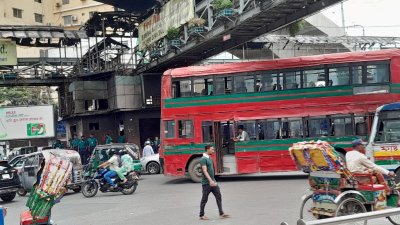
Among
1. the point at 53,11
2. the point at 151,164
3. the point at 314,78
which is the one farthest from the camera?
the point at 53,11

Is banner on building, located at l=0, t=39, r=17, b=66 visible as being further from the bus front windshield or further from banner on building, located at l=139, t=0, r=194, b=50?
the bus front windshield

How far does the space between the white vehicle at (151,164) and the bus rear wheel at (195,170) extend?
5682mm

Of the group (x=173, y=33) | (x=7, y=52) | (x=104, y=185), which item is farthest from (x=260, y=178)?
(x=7, y=52)

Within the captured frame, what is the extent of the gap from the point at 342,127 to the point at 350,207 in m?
9.26

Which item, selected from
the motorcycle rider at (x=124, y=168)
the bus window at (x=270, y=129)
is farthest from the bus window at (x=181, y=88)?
the motorcycle rider at (x=124, y=168)

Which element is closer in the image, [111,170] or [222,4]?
[111,170]

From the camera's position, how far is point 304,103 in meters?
18.1

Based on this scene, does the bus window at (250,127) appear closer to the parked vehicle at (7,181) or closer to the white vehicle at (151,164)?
the white vehicle at (151,164)

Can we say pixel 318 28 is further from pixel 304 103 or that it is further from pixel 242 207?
pixel 242 207

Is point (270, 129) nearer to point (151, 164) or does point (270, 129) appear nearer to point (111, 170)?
point (111, 170)

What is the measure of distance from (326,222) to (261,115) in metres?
13.7

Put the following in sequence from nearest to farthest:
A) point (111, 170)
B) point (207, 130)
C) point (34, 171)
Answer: point (111, 170) < point (207, 130) < point (34, 171)

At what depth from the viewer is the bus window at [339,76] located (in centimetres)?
1775

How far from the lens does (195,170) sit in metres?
19.1
